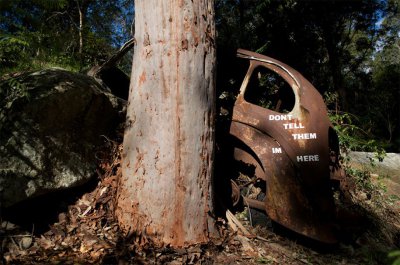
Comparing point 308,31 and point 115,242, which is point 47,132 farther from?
point 308,31

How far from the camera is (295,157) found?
11.4ft

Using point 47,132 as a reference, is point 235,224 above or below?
below

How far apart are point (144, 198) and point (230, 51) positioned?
6.99ft

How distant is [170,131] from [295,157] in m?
1.35

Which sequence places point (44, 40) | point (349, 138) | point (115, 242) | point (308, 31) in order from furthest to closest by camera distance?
point (308, 31) < point (44, 40) < point (349, 138) < point (115, 242)

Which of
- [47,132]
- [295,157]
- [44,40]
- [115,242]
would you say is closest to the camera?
[115,242]

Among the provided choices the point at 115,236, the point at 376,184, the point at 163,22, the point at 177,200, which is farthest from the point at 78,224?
the point at 376,184

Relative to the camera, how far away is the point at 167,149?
113 inches

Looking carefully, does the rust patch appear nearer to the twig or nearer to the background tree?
the twig

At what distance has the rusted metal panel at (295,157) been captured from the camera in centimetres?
336

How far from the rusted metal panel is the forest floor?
0.72 ft

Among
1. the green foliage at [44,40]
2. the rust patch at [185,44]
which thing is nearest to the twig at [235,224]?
the rust patch at [185,44]

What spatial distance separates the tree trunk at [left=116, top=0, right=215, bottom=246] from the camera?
2.85 meters

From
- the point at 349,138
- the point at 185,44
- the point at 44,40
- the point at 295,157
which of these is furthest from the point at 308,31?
the point at 185,44
